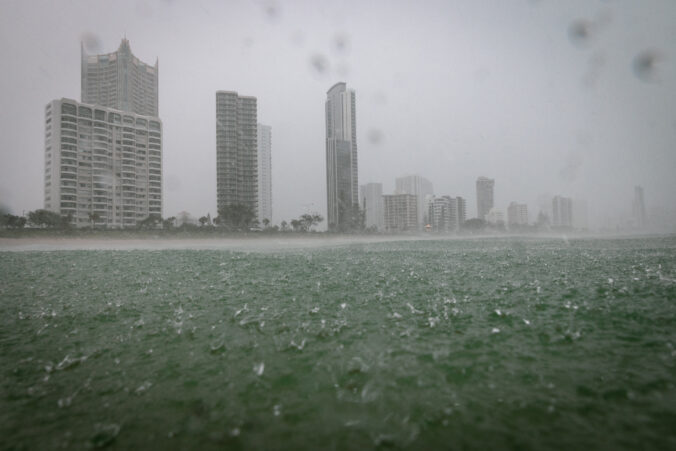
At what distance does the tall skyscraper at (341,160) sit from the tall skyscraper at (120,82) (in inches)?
1439

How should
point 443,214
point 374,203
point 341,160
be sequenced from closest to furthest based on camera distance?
point 341,160
point 443,214
point 374,203

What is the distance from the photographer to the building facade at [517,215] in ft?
332

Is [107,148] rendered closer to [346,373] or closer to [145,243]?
[145,243]

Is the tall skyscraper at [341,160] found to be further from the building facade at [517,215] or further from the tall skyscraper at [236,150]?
the building facade at [517,215]

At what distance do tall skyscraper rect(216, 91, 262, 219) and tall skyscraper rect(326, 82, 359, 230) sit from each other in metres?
18.1

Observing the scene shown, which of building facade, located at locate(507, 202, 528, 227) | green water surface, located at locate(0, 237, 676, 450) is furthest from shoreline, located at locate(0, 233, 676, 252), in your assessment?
building facade, located at locate(507, 202, 528, 227)

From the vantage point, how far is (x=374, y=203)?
110m

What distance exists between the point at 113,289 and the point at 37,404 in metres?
5.68

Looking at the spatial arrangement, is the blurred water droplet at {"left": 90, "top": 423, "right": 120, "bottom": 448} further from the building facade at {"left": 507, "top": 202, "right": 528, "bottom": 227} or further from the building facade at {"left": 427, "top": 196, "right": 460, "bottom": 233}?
the building facade at {"left": 507, "top": 202, "right": 528, "bottom": 227}

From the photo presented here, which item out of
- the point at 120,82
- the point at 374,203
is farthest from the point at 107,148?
the point at 374,203

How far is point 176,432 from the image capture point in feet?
7.15

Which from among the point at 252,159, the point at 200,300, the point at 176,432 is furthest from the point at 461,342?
the point at 252,159

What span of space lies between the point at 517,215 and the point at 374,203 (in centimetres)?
4850

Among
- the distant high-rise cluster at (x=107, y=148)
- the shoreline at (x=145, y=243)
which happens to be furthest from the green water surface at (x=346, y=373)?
the distant high-rise cluster at (x=107, y=148)
